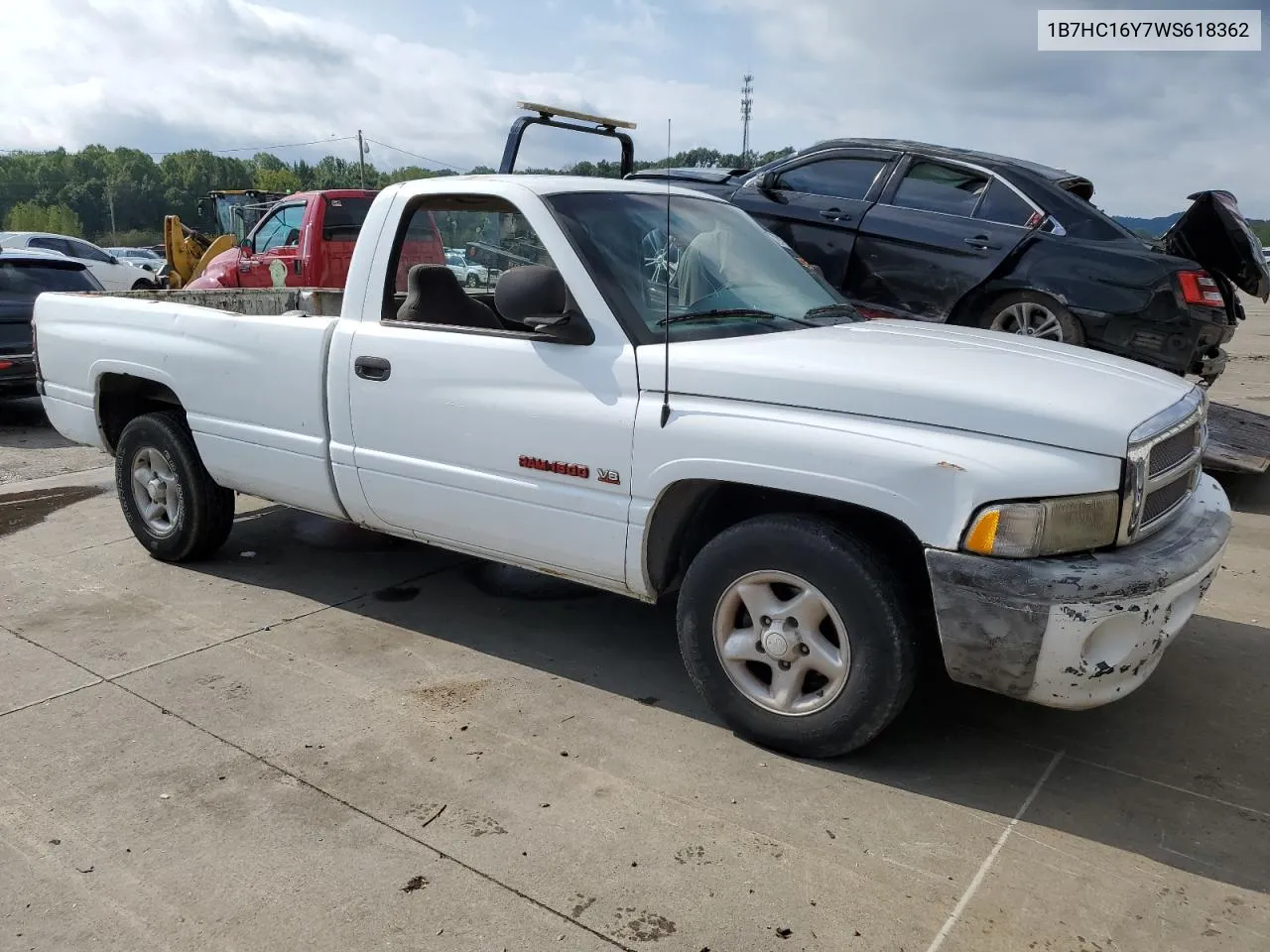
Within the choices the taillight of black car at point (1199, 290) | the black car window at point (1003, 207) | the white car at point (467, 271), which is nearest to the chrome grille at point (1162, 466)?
the white car at point (467, 271)

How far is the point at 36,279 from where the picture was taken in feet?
34.7

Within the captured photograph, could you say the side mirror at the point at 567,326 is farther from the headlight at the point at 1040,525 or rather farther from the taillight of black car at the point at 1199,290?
the taillight of black car at the point at 1199,290

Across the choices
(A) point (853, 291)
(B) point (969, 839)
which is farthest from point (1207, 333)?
(B) point (969, 839)

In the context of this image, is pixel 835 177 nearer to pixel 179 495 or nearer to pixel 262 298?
pixel 262 298

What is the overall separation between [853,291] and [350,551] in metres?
4.06

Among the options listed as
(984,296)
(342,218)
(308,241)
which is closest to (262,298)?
(984,296)

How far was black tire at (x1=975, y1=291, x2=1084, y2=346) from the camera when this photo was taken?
6668 millimetres

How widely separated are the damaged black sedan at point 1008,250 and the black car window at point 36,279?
291 inches

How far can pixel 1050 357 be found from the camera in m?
3.48

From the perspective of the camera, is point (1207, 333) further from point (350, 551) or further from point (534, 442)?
point (350, 551)

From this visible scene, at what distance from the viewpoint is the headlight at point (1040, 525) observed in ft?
9.25

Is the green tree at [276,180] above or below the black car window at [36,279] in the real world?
above

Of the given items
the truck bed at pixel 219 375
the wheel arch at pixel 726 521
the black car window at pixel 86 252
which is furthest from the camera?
the black car window at pixel 86 252

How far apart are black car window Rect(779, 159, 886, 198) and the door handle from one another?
4.63 meters
